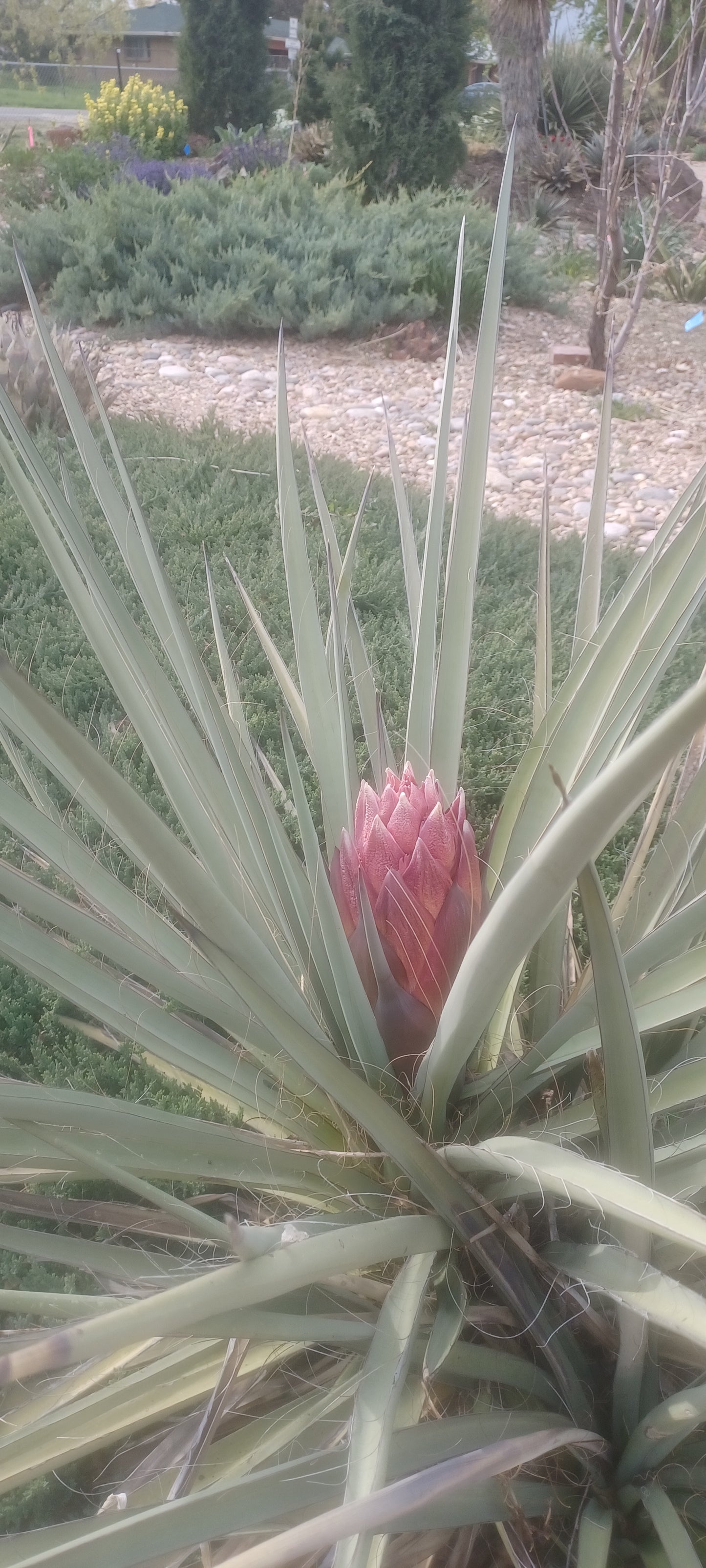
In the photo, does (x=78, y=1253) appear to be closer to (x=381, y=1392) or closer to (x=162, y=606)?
(x=381, y=1392)

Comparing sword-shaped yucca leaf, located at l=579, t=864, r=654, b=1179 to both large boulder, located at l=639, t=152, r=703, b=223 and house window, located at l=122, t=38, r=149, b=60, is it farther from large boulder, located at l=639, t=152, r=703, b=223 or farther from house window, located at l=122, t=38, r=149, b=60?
house window, located at l=122, t=38, r=149, b=60

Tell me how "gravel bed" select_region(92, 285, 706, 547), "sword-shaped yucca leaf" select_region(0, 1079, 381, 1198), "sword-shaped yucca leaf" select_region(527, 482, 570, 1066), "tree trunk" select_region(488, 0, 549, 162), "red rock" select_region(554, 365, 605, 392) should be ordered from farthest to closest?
"tree trunk" select_region(488, 0, 549, 162), "red rock" select_region(554, 365, 605, 392), "gravel bed" select_region(92, 285, 706, 547), "sword-shaped yucca leaf" select_region(527, 482, 570, 1066), "sword-shaped yucca leaf" select_region(0, 1079, 381, 1198)

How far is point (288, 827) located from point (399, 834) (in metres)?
1.16

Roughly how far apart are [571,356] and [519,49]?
5.76 m

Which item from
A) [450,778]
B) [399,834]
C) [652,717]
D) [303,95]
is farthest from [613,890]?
[303,95]

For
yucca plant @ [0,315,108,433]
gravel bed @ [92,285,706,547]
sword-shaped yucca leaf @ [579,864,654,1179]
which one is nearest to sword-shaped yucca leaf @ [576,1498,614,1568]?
sword-shaped yucca leaf @ [579,864,654,1179]

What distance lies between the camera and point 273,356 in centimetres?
664

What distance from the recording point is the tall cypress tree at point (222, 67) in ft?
44.3

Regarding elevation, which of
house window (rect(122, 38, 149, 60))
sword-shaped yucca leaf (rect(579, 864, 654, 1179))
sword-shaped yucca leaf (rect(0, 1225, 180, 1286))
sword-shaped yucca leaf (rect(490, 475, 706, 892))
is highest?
house window (rect(122, 38, 149, 60))

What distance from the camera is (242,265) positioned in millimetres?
6910

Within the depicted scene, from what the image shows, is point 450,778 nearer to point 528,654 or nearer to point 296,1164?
point 296,1164

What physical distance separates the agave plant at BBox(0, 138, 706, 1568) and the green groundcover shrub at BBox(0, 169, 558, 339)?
19.8 ft

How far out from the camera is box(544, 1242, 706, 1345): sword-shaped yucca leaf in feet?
2.08

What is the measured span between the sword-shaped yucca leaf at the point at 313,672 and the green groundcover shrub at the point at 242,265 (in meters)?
5.85
